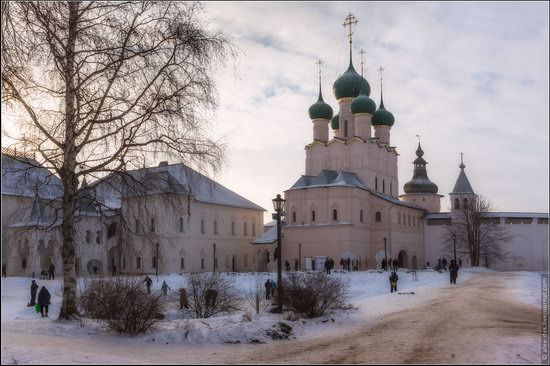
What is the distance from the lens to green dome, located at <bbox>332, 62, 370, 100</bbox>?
64.4 meters

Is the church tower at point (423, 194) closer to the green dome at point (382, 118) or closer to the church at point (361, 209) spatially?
the church at point (361, 209)

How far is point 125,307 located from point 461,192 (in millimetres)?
63898

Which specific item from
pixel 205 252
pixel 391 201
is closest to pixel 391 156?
pixel 391 201

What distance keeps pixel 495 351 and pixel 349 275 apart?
28826 millimetres

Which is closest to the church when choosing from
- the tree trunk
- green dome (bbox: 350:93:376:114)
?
green dome (bbox: 350:93:376:114)

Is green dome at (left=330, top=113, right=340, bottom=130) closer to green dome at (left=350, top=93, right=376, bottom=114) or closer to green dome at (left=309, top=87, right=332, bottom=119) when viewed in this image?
green dome at (left=309, top=87, right=332, bottom=119)

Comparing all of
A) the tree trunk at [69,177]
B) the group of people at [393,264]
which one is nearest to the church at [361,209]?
the group of people at [393,264]

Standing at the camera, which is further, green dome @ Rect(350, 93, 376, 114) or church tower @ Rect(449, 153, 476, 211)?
church tower @ Rect(449, 153, 476, 211)

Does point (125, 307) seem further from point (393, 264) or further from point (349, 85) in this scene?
point (349, 85)

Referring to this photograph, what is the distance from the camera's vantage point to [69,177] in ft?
49.2

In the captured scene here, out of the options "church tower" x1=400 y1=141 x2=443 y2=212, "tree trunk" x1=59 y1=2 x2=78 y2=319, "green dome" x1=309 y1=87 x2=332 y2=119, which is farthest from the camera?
"church tower" x1=400 y1=141 x2=443 y2=212

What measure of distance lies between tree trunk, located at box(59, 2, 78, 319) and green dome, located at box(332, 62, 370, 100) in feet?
169

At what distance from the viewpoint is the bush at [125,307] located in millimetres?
13078

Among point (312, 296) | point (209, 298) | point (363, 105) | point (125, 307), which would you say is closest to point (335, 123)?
point (363, 105)
